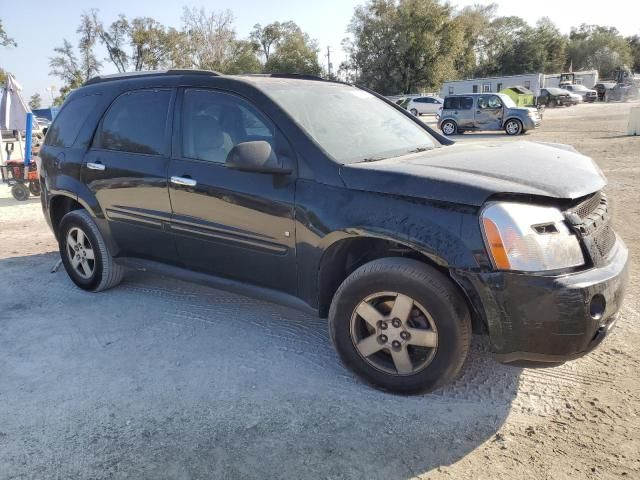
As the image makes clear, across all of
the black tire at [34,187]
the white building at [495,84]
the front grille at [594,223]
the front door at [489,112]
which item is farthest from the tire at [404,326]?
the white building at [495,84]

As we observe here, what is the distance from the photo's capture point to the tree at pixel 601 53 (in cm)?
8375

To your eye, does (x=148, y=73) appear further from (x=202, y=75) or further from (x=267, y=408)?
(x=267, y=408)

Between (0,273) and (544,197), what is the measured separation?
17.9 ft

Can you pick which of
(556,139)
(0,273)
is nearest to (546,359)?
(0,273)

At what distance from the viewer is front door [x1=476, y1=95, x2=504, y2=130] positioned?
69.3ft

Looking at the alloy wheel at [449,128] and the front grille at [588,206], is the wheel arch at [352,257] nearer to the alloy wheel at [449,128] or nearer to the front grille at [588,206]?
the front grille at [588,206]

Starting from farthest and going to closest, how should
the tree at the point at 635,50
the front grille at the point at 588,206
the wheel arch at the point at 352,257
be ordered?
the tree at the point at 635,50 < the wheel arch at the point at 352,257 < the front grille at the point at 588,206

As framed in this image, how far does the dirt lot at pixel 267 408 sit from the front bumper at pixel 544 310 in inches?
16.8

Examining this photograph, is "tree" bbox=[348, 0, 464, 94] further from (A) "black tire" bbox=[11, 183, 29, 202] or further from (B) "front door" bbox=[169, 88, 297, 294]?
(B) "front door" bbox=[169, 88, 297, 294]

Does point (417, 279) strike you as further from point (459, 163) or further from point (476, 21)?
point (476, 21)

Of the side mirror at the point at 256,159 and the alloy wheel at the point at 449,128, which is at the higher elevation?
the side mirror at the point at 256,159

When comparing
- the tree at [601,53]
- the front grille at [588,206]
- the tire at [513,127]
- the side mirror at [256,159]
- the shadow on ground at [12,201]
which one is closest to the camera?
the front grille at [588,206]

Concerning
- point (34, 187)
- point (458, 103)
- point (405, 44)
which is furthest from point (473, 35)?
point (34, 187)

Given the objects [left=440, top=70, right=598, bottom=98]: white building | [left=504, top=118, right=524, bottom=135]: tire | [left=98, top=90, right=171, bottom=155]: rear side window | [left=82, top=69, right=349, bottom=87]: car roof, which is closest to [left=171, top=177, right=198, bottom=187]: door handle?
[left=98, top=90, right=171, bottom=155]: rear side window
